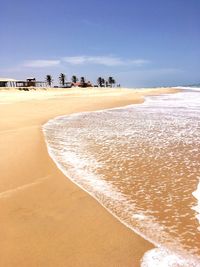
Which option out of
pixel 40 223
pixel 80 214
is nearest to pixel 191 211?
pixel 80 214

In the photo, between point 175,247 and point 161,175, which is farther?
point 161,175

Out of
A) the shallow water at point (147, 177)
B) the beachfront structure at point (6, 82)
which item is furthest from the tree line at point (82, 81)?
the shallow water at point (147, 177)

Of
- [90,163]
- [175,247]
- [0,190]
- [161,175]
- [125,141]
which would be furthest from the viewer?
[125,141]

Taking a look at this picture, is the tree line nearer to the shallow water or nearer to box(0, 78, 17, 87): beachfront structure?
box(0, 78, 17, 87): beachfront structure

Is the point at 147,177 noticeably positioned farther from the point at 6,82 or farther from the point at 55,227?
the point at 6,82

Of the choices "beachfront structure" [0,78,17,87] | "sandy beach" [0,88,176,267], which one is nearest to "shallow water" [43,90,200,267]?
"sandy beach" [0,88,176,267]

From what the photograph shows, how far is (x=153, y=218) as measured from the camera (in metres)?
3.34

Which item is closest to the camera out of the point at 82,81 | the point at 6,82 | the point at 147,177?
the point at 147,177

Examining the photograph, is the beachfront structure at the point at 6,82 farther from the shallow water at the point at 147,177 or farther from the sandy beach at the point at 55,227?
the sandy beach at the point at 55,227

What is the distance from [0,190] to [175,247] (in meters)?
2.18

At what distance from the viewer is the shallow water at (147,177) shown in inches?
115

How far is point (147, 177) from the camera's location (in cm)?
468

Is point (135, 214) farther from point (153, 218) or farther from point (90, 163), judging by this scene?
point (90, 163)

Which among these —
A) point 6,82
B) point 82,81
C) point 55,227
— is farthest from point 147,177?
point 82,81
